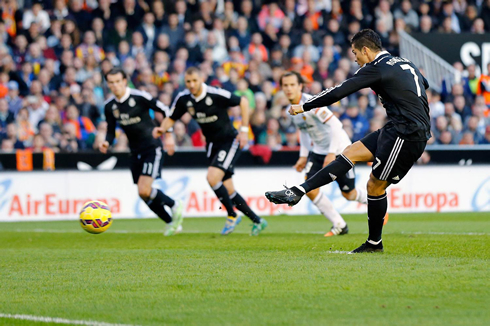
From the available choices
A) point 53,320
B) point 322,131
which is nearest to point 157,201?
point 322,131

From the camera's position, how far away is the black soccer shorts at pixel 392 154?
7.54 m

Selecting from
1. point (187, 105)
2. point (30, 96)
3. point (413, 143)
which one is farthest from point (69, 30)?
point (413, 143)

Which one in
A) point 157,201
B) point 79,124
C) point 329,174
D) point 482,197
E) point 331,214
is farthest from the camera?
point 482,197

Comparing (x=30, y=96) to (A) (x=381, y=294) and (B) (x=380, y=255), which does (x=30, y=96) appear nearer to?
(B) (x=380, y=255)

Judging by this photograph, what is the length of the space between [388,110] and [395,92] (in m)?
0.26

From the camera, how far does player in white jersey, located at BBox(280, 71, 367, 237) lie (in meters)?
10.8

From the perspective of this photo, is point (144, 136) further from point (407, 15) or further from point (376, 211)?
point (407, 15)

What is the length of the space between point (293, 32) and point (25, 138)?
7976 mm

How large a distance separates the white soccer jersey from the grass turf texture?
1285mm

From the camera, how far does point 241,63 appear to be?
19.9m

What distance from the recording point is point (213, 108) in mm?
11852

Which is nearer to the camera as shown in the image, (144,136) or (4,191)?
(144,136)

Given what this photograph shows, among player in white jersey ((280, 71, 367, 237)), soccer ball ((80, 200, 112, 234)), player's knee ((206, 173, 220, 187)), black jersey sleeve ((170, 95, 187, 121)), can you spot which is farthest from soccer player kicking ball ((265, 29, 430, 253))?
black jersey sleeve ((170, 95, 187, 121))

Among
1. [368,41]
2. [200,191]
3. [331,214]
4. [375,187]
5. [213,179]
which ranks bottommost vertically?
[200,191]
